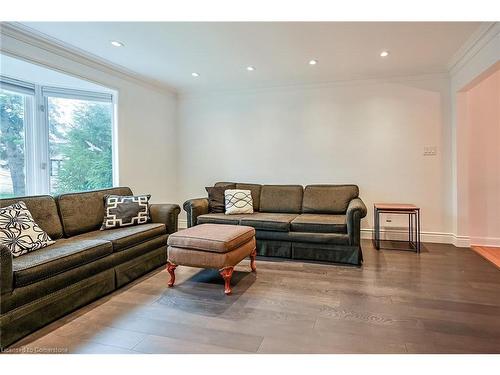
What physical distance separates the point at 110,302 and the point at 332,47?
3.34 m

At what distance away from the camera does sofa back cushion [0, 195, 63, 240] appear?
267cm

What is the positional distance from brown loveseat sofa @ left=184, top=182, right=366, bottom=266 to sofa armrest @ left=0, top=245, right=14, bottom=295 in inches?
86.5

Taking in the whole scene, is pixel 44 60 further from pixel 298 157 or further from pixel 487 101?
pixel 487 101

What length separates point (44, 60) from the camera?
10.2ft

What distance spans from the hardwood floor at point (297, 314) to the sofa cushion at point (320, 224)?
452 mm

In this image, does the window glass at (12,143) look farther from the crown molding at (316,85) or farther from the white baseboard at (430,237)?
the white baseboard at (430,237)

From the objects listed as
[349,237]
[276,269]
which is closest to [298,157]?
[349,237]

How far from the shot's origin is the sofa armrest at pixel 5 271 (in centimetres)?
182

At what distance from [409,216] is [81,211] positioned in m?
4.26

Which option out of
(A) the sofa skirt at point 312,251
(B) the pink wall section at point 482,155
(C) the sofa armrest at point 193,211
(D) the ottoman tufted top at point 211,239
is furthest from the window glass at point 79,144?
(B) the pink wall section at point 482,155

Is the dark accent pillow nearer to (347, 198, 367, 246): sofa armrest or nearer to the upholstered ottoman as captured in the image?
the upholstered ottoman

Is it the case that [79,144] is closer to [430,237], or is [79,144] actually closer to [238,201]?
[238,201]

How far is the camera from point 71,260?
2.28m
